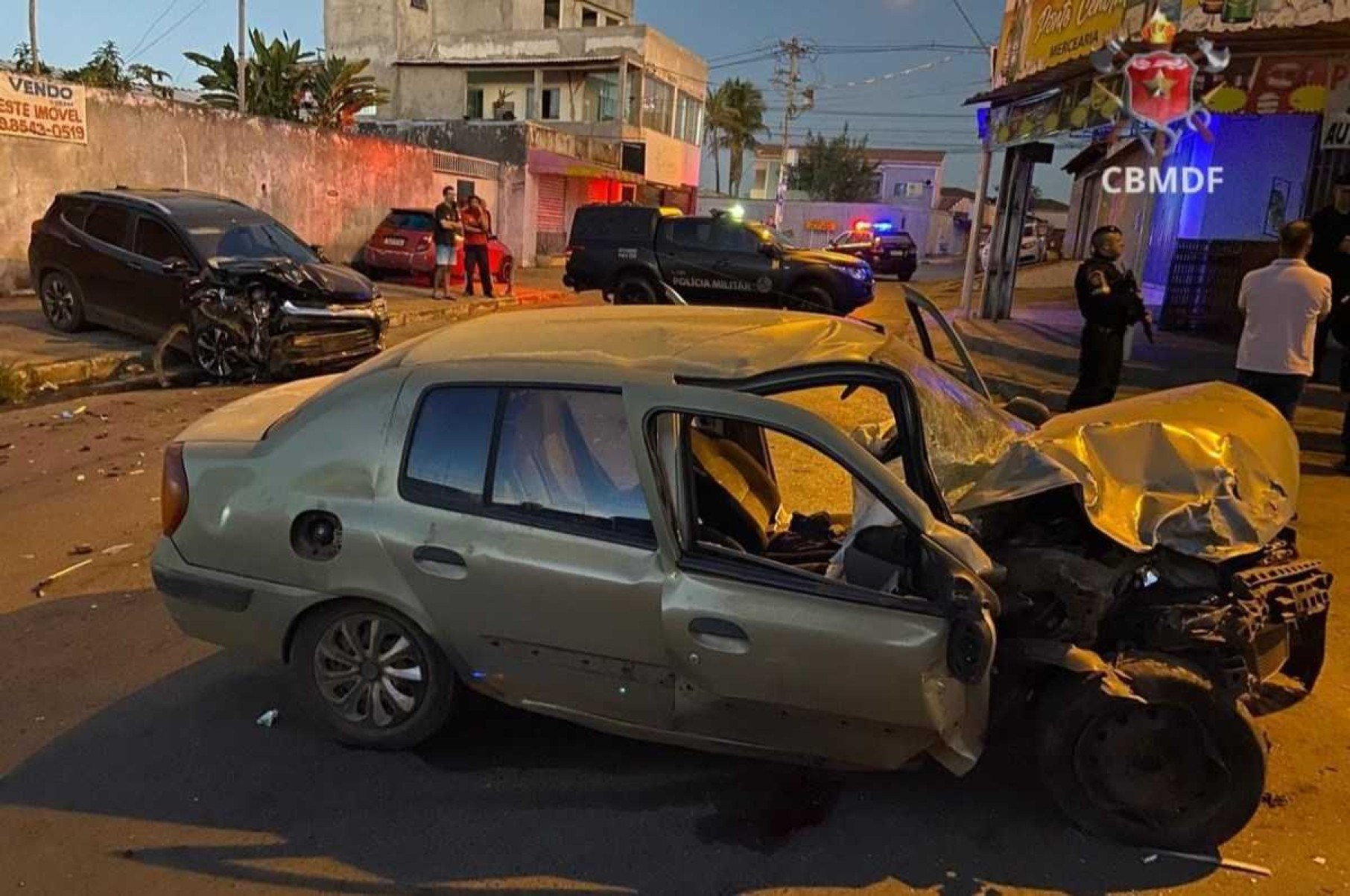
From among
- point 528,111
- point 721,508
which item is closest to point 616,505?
point 721,508

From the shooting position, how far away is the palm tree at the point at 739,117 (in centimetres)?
6969

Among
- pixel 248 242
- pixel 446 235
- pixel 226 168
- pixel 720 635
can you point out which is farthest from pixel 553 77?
pixel 720 635

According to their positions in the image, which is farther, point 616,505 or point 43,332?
point 43,332

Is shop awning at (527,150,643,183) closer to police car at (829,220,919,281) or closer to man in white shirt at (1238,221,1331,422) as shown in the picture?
police car at (829,220,919,281)

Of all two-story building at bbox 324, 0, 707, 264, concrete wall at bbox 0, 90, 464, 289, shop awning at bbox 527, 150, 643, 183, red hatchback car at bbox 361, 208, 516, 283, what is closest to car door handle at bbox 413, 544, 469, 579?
concrete wall at bbox 0, 90, 464, 289

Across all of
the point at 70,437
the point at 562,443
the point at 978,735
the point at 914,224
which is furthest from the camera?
the point at 914,224

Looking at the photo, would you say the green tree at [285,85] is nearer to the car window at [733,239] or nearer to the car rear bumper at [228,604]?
the car window at [733,239]

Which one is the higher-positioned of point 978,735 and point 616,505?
point 616,505

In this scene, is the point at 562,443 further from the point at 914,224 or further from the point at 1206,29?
the point at 914,224

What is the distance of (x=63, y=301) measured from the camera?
38.4 feet

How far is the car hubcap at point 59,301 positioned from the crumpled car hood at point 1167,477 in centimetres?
1179

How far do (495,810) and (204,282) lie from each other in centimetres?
830

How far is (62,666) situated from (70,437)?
443cm

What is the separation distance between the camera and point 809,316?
3.81 metres
